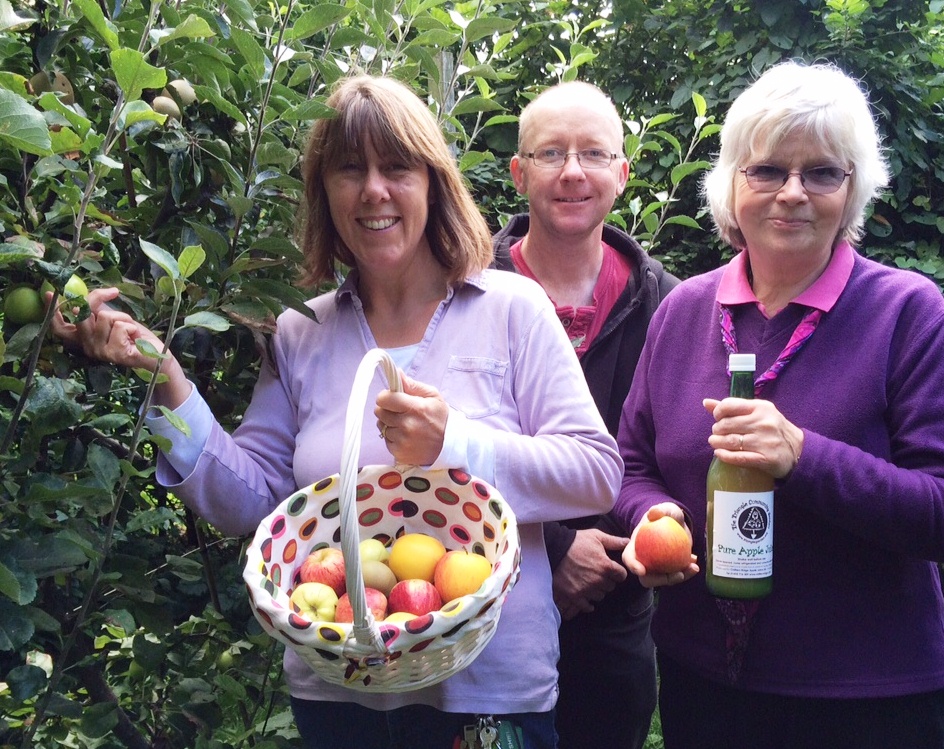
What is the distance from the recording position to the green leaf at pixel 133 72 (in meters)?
1.41

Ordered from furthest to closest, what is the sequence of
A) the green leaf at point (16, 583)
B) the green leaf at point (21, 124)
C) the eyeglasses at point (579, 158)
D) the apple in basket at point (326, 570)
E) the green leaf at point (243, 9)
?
the eyeglasses at point (579, 158), the green leaf at point (243, 9), the apple in basket at point (326, 570), the green leaf at point (16, 583), the green leaf at point (21, 124)

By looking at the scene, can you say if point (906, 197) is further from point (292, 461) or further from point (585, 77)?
point (292, 461)

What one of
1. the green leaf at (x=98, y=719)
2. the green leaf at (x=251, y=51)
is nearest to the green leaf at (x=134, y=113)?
the green leaf at (x=251, y=51)

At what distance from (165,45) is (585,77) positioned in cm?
465

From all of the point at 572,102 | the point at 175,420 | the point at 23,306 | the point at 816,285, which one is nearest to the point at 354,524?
the point at 175,420

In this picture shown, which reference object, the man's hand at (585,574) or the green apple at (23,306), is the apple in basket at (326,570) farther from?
the man's hand at (585,574)

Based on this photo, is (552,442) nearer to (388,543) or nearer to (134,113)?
(388,543)

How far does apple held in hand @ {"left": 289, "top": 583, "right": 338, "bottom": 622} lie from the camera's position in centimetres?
150

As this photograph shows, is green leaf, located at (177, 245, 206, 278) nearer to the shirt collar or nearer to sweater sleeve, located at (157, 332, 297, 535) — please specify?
sweater sleeve, located at (157, 332, 297, 535)

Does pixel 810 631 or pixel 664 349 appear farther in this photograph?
pixel 664 349

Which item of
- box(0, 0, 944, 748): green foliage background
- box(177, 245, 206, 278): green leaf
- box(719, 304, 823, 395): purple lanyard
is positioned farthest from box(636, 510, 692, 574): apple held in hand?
box(177, 245, 206, 278): green leaf

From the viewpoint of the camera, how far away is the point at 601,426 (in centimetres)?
176

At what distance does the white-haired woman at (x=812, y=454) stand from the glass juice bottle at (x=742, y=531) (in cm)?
6

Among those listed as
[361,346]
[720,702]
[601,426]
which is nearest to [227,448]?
[361,346]
